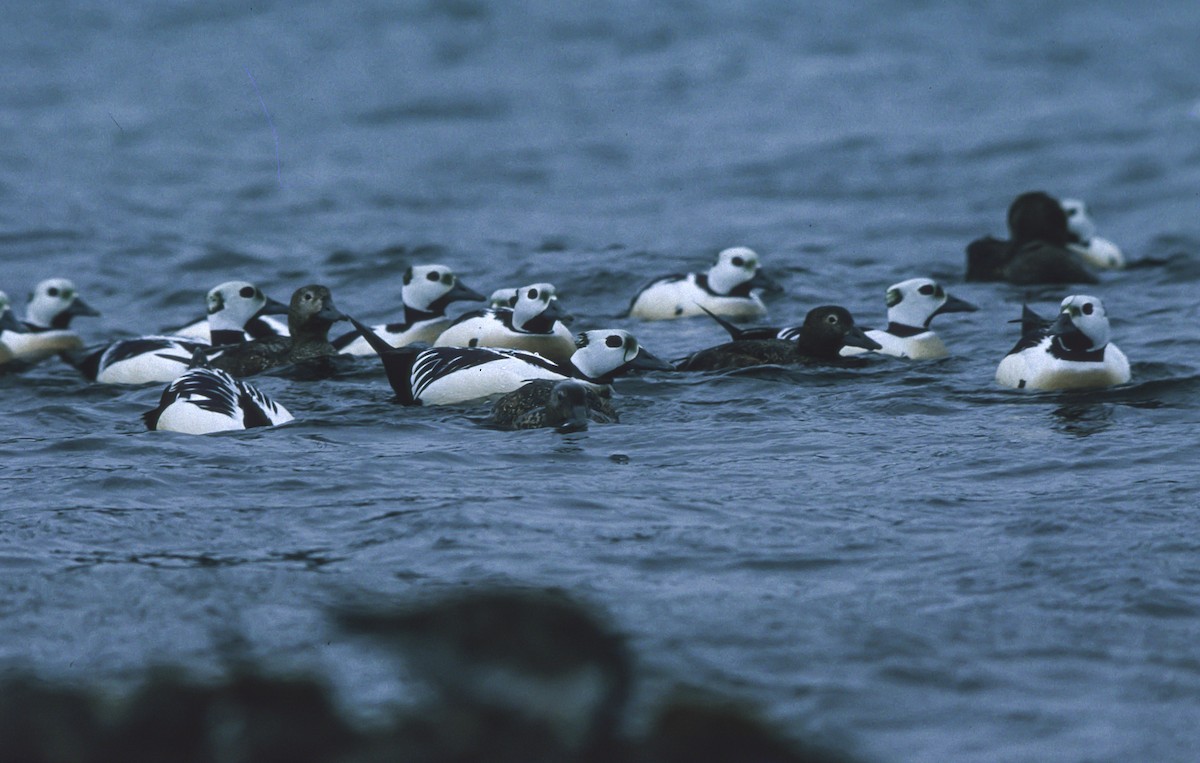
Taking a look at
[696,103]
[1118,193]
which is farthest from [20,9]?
[1118,193]

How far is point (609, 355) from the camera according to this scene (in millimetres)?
11898

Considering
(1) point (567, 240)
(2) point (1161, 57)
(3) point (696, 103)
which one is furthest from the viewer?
(2) point (1161, 57)

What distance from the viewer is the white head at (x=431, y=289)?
14234mm

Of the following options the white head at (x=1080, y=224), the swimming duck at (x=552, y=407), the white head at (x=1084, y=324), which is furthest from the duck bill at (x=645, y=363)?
the white head at (x=1080, y=224)

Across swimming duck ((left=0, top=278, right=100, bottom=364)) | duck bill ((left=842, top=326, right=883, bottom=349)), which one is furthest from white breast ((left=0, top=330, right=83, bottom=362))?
duck bill ((left=842, top=326, right=883, bottom=349))

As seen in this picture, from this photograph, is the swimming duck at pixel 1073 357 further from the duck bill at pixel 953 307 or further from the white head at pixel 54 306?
the white head at pixel 54 306

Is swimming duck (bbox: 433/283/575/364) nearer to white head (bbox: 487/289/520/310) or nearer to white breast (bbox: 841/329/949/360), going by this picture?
white head (bbox: 487/289/520/310)

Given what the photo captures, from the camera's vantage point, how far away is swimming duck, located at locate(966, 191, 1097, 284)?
661 inches

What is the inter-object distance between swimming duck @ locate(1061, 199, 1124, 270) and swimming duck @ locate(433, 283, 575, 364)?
21.8 feet

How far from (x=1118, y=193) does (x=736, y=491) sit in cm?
1513

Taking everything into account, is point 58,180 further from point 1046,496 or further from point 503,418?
point 1046,496

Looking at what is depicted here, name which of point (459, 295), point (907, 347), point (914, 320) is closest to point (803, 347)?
point (907, 347)

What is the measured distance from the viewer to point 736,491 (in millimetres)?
9266

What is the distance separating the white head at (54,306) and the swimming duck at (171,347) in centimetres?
118
